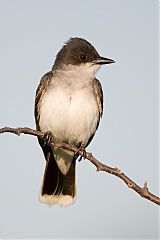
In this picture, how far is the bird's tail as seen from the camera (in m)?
6.75

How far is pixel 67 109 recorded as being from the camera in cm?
608

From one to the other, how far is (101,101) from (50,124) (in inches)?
32.8

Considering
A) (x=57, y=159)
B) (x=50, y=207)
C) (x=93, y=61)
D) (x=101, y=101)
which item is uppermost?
(x=93, y=61)

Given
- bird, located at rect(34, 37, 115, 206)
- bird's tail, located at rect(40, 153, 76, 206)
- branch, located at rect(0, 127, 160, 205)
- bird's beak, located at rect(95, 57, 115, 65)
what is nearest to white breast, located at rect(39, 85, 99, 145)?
bird, located at rect(34, 37, 115, 206)

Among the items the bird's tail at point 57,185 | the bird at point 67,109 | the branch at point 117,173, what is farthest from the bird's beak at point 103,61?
the branch at point 117,173

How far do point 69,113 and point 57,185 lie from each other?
4.44 ft

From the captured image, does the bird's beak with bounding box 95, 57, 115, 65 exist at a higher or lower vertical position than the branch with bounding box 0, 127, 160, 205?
higher

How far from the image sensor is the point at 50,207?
6645mm

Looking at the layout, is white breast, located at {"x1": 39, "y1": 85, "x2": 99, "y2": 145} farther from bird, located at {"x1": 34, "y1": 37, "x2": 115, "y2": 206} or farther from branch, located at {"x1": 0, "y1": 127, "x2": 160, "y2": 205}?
branch, located at {"x1": 0, "y1": 127, "x2": 160, "y2": 205}

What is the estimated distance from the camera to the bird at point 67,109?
242 inches

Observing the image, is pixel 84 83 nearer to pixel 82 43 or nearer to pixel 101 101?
pixel 101 101

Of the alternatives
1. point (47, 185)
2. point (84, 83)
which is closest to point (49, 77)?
point (84, 83)

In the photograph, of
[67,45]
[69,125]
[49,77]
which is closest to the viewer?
[69,125]

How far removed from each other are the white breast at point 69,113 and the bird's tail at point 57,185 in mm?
770
